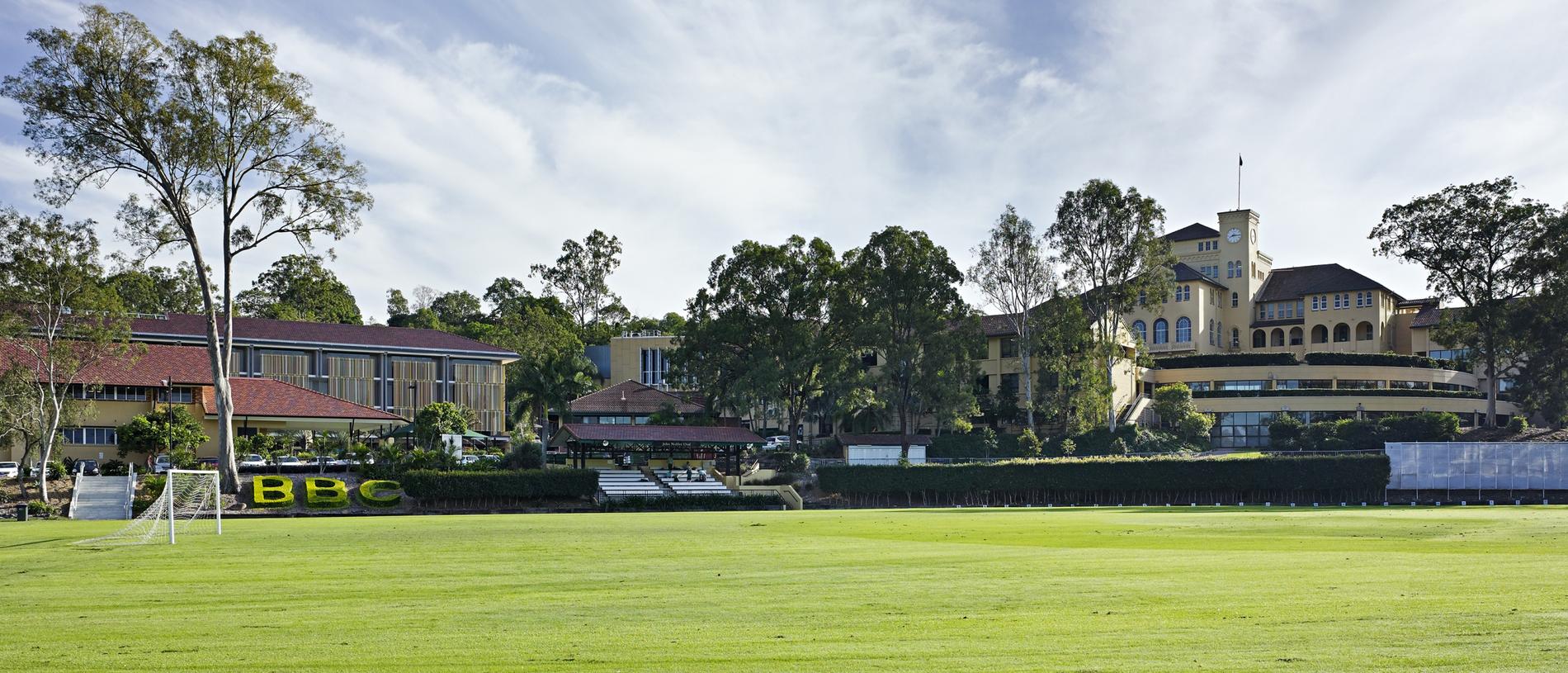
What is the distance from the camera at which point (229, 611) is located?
44.1 ft

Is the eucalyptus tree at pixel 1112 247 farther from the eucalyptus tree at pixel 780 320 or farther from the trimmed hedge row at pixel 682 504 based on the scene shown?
the trimmed hedge row at pixel 682 504

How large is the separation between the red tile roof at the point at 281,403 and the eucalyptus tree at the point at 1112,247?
39459mm

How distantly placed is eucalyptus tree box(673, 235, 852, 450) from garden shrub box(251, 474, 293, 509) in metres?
26.2

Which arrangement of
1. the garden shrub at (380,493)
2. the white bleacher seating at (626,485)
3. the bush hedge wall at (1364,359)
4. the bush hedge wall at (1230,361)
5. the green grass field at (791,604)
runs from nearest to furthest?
the green grass field at (791,604) → the garden shrub at (380,493) → the white bleacher seating at (626,485) → the bush hedge wall at (1364,359) → the bush hedge wall at (1230,361)

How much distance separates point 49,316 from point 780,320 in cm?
3608

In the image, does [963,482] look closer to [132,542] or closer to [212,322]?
[212,322]

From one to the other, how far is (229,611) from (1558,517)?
34.2 m

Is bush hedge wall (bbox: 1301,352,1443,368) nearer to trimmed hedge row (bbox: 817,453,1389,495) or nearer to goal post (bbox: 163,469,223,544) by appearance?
trimmed hedge row (bbox: 817,453,1389,495)

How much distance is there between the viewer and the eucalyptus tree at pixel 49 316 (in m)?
44.1

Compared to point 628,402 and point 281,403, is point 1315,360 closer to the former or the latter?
point 628,402

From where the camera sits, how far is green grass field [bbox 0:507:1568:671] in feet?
34.3

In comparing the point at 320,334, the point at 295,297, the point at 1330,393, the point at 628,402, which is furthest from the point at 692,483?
the point at 295,297

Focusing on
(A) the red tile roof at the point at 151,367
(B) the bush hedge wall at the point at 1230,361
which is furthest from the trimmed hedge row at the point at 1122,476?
(A) the red tile roof at the point at 151,367

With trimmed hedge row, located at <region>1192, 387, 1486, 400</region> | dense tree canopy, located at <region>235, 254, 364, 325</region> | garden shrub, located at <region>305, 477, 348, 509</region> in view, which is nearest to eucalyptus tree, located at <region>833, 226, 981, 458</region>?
trimmed hedge row, located at <region>1192, 387, 1486, 400</region>
